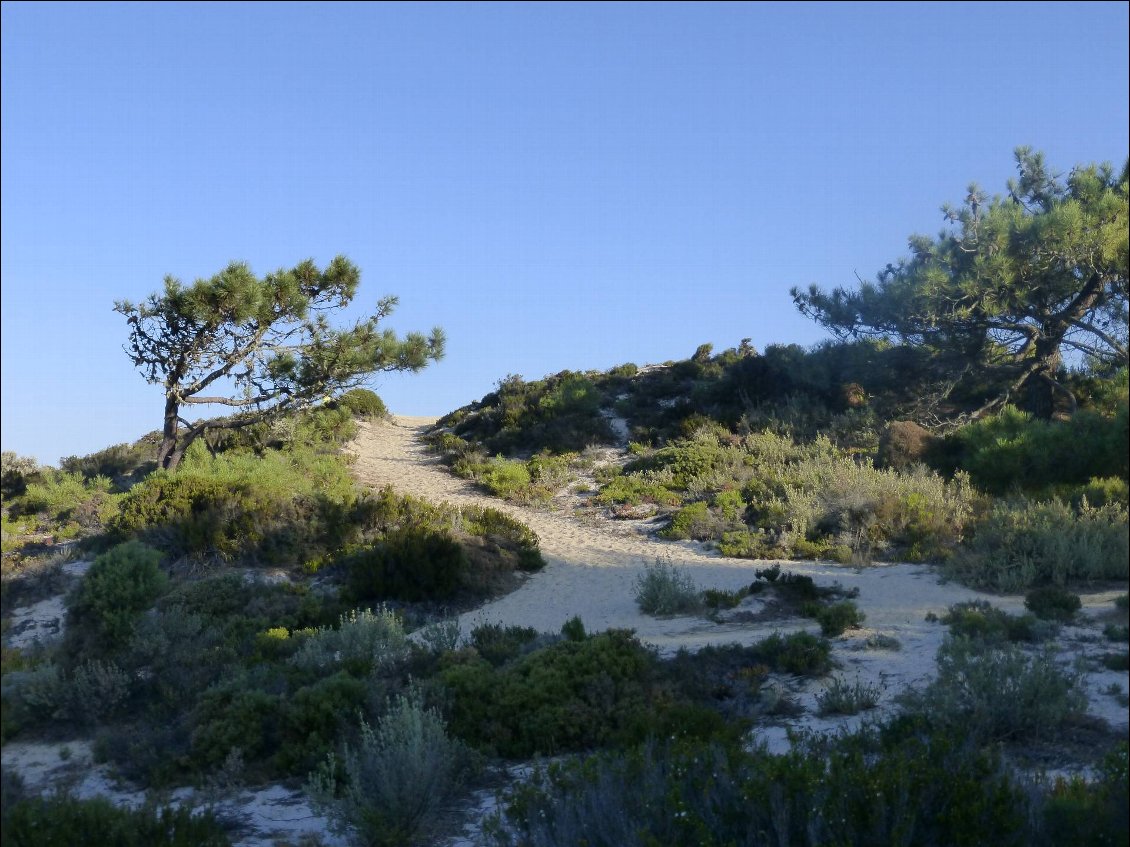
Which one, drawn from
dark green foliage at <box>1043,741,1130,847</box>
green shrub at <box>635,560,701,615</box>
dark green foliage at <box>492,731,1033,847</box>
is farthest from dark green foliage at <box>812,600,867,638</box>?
dark green foliage at <box>1043,741,1130,847</box>

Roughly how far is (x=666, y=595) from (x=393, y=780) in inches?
253

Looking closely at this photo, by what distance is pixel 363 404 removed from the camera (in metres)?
27.0

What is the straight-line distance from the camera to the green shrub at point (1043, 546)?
4066 millimetres

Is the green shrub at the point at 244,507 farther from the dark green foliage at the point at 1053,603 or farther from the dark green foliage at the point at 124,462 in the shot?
the dark green foliage at the point at 1053,603

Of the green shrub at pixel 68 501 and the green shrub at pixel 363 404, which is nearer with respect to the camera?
the green shrub at pixel 68 501

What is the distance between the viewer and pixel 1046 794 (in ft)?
14.8

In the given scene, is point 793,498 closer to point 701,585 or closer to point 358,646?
point 701,585

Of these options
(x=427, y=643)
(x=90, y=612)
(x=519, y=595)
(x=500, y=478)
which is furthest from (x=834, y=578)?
(x=500, y=478)

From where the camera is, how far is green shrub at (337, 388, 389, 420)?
21078 mm

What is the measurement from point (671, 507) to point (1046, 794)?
15.2m

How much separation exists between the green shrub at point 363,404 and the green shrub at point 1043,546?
14552 mm

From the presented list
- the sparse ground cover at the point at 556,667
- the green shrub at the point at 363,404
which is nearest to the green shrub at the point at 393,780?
the sparse ground cover at the point at 556,667

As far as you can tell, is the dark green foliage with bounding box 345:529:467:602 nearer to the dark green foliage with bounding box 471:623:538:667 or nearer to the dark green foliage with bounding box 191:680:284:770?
the dark green foliage with bounding box 471:623:538:667

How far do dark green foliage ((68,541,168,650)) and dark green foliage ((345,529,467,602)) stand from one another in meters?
7.50
